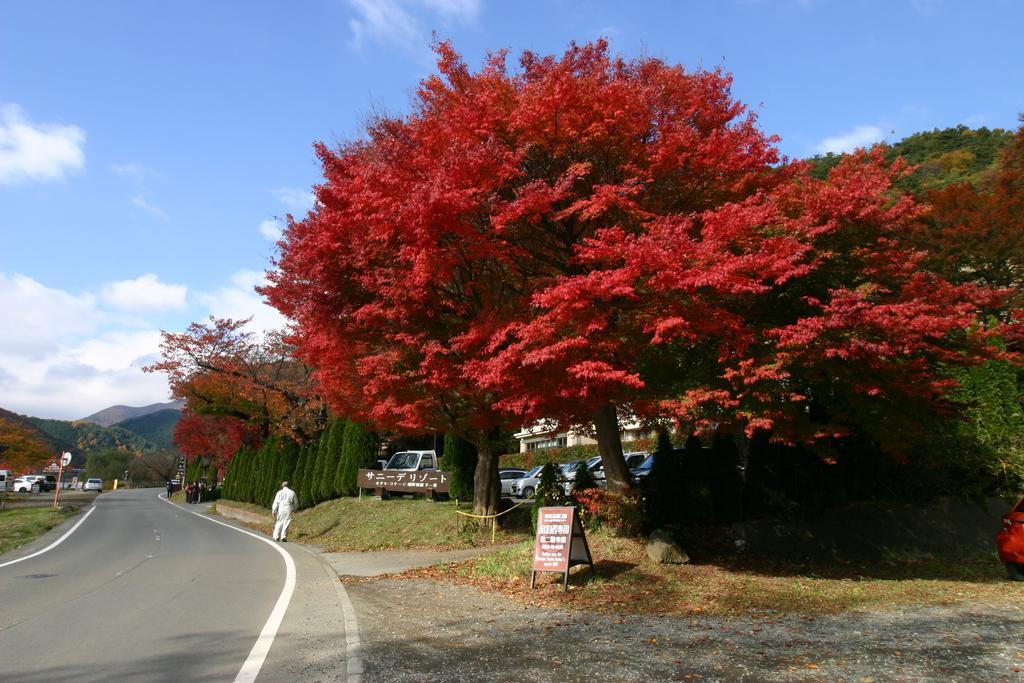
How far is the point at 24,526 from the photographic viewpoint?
77.3 feet

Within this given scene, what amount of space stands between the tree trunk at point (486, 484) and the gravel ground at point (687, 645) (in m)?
7.96

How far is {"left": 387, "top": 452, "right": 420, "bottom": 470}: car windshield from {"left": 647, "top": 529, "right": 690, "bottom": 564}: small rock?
17.4 metres

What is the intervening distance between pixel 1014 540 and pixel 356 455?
20.7 m

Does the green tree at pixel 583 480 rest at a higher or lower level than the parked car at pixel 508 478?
higher

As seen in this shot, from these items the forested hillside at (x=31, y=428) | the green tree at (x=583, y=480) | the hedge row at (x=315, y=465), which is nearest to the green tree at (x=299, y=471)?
the hedge row at (x=315, y=465)

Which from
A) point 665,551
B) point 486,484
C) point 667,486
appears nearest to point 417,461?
point 486,484

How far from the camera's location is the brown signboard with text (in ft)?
74.1

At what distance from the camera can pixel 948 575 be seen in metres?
11.5

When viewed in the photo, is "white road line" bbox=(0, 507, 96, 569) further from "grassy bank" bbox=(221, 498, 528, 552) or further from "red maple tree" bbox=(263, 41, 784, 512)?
"red maple tree" bbox=(263, 41, 784, 512)

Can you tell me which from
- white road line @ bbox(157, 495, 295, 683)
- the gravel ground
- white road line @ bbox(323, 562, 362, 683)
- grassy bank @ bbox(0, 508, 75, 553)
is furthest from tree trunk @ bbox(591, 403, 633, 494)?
grassy bank @ bbox(0, 508, 75, 553)

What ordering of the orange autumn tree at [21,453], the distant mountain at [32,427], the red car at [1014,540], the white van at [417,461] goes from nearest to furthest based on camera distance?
the red car at [1014,540] → the white van at [417,461] → the orange autumn tree at [21,453] → the distant mountain at [32,427]

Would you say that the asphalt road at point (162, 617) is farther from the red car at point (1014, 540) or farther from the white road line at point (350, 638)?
the red car at point (1014, 540)

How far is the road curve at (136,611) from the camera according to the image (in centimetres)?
594

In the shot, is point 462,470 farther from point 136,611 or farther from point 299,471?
point 299,471
